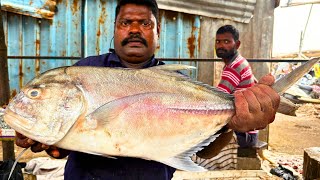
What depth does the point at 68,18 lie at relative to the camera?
5.62 metres

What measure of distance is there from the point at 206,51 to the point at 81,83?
15.4 ft

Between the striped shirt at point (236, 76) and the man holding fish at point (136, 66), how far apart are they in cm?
207

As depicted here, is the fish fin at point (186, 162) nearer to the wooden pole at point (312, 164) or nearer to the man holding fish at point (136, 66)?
the man holding fish at point (136, 66)

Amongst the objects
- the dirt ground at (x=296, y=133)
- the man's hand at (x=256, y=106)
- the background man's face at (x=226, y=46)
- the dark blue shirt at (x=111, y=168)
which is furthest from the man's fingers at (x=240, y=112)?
the dirt ground at (x=296, y=133)

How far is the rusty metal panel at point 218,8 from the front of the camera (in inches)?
231

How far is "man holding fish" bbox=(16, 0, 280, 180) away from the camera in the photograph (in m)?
1.61

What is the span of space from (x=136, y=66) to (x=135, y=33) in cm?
21

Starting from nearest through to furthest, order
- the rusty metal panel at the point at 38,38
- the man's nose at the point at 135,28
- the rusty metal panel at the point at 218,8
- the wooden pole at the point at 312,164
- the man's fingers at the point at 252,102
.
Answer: the man's fingers at the point at 252,102 < the man's nose at the point at 135,28 < the wooden pole at the point at 312,164 < the rusty metal panel at the point at 38,38 < the rusty metal panel at the point at 218,8

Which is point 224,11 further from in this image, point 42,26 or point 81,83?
point 81,83

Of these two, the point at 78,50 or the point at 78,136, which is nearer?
the point at 78,136

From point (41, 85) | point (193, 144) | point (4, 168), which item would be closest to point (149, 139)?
point (193, 144)

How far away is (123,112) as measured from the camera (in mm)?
1562

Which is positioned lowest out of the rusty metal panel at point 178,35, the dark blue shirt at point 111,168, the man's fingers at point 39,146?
the dark blue shirt at point 111,168

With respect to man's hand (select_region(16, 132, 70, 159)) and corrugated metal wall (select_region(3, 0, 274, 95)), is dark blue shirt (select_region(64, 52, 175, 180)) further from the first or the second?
corrugated metal wall (select_region(3, 0, 274, 95))
